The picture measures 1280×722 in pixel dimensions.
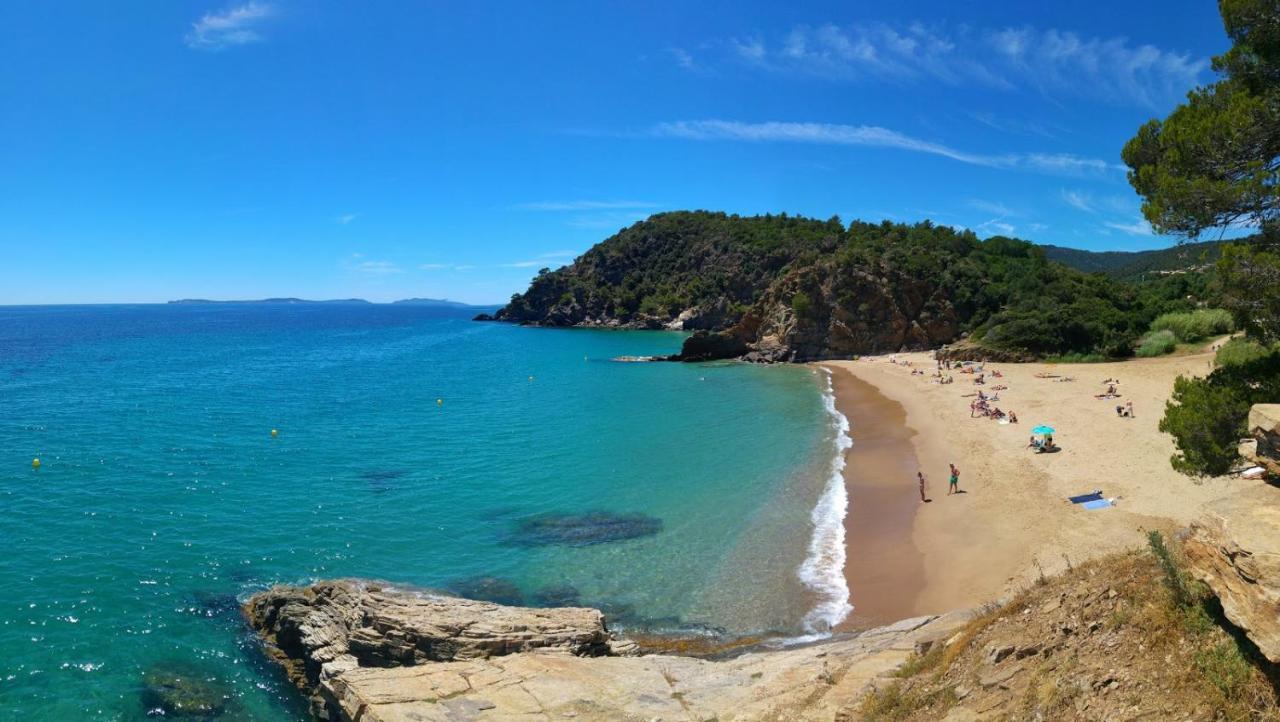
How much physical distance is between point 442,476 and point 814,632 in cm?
1786

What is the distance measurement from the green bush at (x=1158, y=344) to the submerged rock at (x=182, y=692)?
208ft

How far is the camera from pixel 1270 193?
32.7 feet

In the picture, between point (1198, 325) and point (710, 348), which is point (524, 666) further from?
point (710, 348)

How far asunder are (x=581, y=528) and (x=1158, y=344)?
53.3 metres

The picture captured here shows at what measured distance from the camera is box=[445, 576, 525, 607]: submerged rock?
17469 mm

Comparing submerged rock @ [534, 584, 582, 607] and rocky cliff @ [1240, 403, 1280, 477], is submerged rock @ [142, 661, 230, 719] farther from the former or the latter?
rocky cliff @ [1240, 403, 1280, 477]

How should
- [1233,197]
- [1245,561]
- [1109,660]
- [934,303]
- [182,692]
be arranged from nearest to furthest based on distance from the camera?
1. [1245,561]
2. [1109,660]
3. [1233,197]
4. [182,692]
5. [934,303]

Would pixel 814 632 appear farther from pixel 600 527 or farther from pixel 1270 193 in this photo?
pixel 1270 193

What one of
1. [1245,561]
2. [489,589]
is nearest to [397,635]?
[489,589]

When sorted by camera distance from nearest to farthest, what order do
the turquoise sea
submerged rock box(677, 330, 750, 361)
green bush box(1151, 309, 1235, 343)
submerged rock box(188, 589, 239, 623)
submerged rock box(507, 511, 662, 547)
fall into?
the turquoise sea, submerged rock box(188, 589, 239, 623), submerged rock box(507, 511, 662, 547), green bush box(1151, 309, 1235, 343), submerged rock box(677, 330, 750, 361)

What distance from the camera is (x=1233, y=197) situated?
10.1 metres

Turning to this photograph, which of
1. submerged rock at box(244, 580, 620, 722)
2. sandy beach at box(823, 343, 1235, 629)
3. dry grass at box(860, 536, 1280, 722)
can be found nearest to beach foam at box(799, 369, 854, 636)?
sandy beach at box(823, 343, 1235, 629)

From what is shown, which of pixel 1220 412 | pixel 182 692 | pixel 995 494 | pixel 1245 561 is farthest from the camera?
pixel 995 494

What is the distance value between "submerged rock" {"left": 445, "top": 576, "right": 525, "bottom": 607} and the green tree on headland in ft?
47.4
